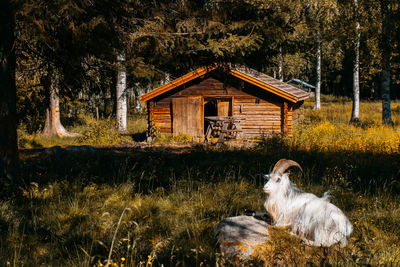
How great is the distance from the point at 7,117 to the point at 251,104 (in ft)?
44.0

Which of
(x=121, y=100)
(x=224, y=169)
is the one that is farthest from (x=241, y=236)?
(x=121, y=100)

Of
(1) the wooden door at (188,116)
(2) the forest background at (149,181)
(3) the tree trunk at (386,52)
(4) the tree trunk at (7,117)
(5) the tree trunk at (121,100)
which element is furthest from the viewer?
(5) the tree trunk at (121,100)

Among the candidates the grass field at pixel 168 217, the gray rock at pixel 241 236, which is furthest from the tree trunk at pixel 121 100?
the gray rock at pixel 241 236

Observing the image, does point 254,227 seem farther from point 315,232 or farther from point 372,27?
point 372,27

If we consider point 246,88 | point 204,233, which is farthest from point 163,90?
point 204,233

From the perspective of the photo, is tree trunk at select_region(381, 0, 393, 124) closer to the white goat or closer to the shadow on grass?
the shadow on grass

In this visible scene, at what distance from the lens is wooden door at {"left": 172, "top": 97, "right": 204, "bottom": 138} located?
1808 centimetres

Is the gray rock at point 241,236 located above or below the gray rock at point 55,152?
below

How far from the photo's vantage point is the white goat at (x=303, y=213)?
3811mm

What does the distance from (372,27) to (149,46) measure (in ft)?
52.9

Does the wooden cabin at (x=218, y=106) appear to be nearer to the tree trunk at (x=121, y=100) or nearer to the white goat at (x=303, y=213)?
the tree trunk at (x=121, y=100)

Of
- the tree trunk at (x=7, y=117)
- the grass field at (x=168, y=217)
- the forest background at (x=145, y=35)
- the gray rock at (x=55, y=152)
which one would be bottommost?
the grass field at (x=168, y=217)

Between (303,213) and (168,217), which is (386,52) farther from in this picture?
(168,217)

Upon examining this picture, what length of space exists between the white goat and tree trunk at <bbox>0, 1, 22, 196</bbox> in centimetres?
409
